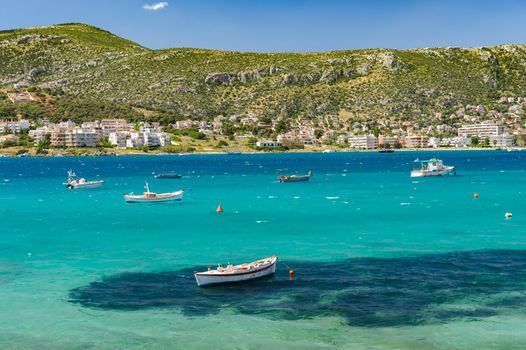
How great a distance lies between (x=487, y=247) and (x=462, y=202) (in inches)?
1120

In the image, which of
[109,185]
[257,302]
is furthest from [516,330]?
[109,185]

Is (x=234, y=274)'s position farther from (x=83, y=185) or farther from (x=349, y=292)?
(x=83, y=185)

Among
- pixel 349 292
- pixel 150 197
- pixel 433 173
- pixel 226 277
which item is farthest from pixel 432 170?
pixel 226 277

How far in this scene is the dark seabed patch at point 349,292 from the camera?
25.5 metres

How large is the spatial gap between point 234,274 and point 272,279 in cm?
229

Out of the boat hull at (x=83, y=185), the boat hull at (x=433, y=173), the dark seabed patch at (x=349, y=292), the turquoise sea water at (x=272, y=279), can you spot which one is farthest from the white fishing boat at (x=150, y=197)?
the boat hull at (x=433, y=173)

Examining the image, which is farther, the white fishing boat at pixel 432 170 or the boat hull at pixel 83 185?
the white fishing boat at pixel 432 170

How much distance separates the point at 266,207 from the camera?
63.8m

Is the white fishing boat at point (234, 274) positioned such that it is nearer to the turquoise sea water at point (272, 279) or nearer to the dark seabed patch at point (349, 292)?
the dark seabed patch at point (349, 292)

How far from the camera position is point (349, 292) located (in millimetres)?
28156

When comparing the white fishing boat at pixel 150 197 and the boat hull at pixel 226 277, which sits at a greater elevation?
the white fishing boat at pixel 150 197

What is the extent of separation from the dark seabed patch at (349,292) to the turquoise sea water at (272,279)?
0.26ft

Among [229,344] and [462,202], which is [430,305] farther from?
[462,202]

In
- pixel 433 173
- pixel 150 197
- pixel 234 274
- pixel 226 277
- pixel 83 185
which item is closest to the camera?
pixel 226 277
